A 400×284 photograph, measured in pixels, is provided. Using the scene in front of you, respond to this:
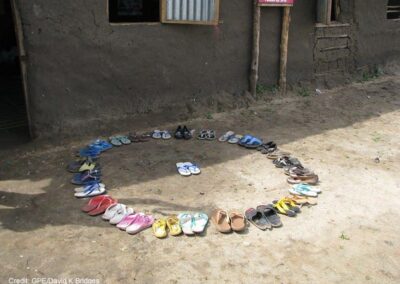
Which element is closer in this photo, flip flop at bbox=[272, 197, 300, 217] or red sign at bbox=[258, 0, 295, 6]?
flip flop at bbox=[272, 197, 300, 217]

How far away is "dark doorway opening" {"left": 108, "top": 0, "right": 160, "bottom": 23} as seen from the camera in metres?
9.36

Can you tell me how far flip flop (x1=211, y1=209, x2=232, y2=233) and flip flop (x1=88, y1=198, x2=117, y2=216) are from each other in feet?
3.42

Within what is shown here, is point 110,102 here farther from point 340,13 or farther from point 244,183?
point 340,13

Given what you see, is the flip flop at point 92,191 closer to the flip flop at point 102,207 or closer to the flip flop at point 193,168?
the flip flop at point 102,207

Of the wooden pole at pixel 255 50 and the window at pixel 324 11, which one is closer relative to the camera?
the wooden pole at pixel 255 50

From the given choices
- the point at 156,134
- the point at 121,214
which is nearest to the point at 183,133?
the point at 156,134

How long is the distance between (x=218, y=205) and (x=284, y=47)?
4.38 meters

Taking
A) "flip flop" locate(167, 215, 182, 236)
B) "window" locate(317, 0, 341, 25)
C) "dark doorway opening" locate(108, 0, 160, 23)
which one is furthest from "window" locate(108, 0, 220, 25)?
"flip flop" locate(167, 215, 182, 236)

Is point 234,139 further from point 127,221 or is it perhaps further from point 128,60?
point 127,221

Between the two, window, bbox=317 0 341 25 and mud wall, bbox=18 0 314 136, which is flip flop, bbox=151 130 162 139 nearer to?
mud wall, bbox=18 0 314 136

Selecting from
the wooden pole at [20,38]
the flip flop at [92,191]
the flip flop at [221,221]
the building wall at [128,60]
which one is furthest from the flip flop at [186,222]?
the wooden pole at [20,38]

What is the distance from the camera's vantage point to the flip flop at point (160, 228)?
396 cm

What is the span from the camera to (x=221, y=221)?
4219 millimetres

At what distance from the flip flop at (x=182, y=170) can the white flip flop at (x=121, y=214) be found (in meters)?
1.05
